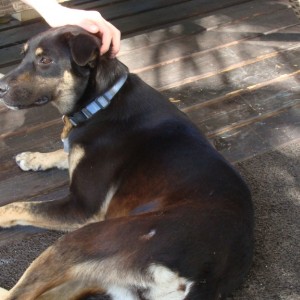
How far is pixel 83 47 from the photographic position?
2.59 metres

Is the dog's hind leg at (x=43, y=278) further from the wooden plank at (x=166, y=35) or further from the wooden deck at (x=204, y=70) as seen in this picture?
the wooden plank at (x=166, y=35)

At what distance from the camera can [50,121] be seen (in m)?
3.59

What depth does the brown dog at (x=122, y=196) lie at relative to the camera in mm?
2037

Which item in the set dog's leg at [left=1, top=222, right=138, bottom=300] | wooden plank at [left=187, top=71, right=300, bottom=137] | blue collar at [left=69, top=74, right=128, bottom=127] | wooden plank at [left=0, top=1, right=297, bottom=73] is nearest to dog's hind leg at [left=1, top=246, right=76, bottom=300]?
dog's leg at [left=1, top=222, right=138, bottom=300]

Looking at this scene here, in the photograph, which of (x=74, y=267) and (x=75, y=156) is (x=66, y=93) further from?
(x=74, y=267)

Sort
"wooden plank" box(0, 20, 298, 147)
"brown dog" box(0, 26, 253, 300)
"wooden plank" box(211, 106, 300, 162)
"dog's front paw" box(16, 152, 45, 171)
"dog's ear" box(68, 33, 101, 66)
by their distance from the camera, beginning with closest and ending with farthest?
"brown dog" box(0, 26, 253, 300)
"dog's ear" box(68, 33, 101, 66)
"dog's front paw" box(16, 152, 45, 171)
"wooden plank" box(211, 106, 300, 162)
"wooden plank" box(0, 20, 298, 147)

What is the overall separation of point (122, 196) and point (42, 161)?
2.67 feet

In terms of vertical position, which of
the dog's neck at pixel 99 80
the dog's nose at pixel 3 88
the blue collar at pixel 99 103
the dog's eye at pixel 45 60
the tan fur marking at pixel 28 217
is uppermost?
the dog's eye at pixel 45 60

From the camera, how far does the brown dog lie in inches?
80.2

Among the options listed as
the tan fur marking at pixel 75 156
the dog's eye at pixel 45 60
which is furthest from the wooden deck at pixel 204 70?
the dog's eye at pixel 45 60

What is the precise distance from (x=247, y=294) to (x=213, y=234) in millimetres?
540

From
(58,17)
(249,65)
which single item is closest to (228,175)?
(58,17)

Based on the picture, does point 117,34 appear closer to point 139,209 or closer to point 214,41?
point 139,209

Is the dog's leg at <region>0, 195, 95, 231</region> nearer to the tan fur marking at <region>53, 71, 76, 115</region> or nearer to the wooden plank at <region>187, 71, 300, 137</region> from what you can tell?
the tan fur marking at <region>53, 71, 76, 115</region>
